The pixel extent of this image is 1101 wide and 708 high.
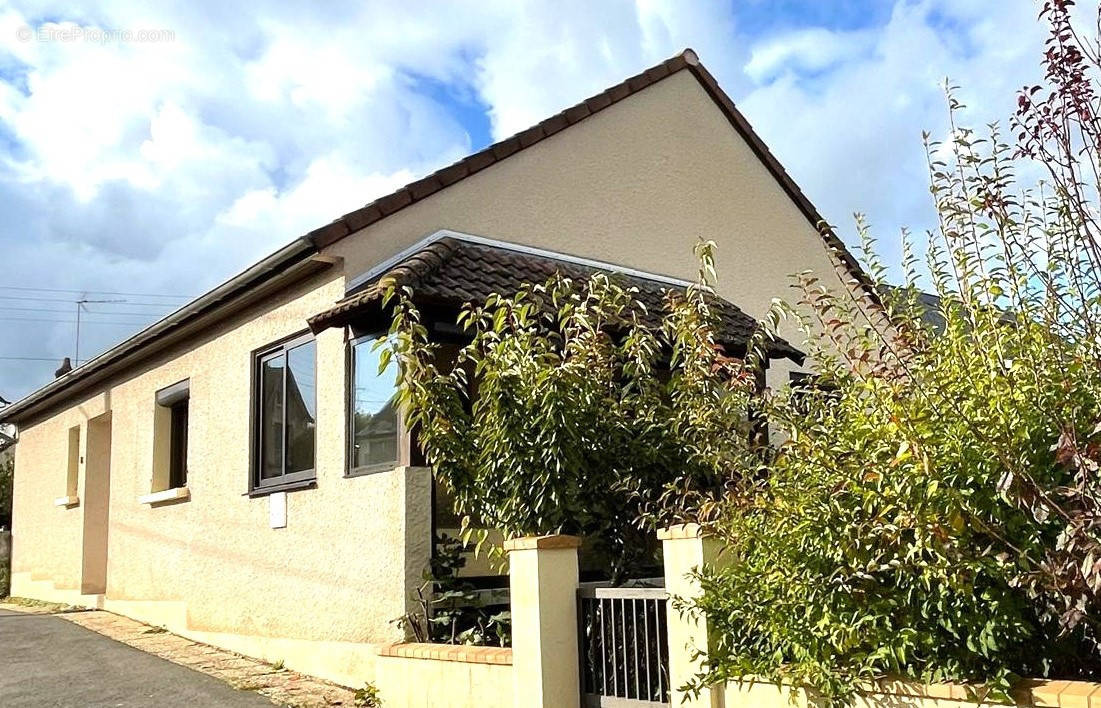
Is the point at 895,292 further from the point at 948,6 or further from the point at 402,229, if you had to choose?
the point at 402,229

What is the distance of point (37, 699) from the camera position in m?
8.77

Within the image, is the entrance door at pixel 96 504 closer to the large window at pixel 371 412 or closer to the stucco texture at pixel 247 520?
the stucco texture at pixel 247 520

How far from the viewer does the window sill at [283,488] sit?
9.66 meters

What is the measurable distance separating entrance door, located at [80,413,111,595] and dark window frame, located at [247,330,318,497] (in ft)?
21.8

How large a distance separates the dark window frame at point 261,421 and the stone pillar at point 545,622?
3.89m

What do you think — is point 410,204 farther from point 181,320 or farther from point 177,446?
point 177,446

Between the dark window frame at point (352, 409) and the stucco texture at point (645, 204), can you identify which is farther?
the stucco texture at point (645, 204)

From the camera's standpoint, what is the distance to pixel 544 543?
6.62 metres

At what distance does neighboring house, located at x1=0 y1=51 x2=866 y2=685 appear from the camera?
8805 millimetres

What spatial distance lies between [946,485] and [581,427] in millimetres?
2977

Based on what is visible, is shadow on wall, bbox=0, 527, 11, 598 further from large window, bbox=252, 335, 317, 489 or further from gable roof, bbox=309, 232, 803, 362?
gable roof, bbox=309, 232, 803, 362

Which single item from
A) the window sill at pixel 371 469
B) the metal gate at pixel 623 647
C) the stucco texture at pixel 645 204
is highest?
the stucco texture at pixel 645 204

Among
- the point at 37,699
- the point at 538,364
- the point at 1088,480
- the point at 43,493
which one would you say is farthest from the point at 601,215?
the point at 43,493

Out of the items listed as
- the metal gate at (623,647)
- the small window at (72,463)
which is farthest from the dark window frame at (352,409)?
the small window at (72,463)
